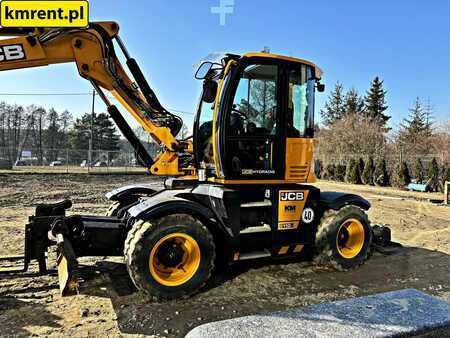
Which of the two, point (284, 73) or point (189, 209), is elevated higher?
point (284, 73)

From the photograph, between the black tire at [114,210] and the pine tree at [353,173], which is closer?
the black tire at [114,210]

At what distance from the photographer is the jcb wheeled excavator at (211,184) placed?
4.17 metres

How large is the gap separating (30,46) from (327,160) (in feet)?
81.3

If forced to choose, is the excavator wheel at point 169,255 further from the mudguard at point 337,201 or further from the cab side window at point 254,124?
the mudguard at point 337,201

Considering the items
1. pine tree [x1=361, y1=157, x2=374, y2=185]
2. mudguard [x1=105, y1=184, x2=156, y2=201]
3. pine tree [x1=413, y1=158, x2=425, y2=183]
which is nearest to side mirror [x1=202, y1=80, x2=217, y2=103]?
mudguard [x1=105, y1=184, x2=156, y2=201]

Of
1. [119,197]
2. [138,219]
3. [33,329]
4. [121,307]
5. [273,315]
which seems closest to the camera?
[273,315]

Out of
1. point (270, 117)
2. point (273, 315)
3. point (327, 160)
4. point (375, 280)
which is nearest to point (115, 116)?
point (270, 117)

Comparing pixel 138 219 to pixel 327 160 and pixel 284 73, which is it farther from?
pixel 327 160

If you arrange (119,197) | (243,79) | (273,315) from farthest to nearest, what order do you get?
1. (119,197)
2. (243,79)
3. (273,315)

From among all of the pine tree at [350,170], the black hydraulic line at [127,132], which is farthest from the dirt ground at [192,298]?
the pine tree at [350,170]

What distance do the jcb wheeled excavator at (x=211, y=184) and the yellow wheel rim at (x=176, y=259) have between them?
0.5 inches

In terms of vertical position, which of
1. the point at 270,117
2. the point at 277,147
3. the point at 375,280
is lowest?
the point at 375,280

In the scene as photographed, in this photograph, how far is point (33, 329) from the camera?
10.9 feet

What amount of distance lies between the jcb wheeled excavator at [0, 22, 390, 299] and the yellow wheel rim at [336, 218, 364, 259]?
0.06 feet
